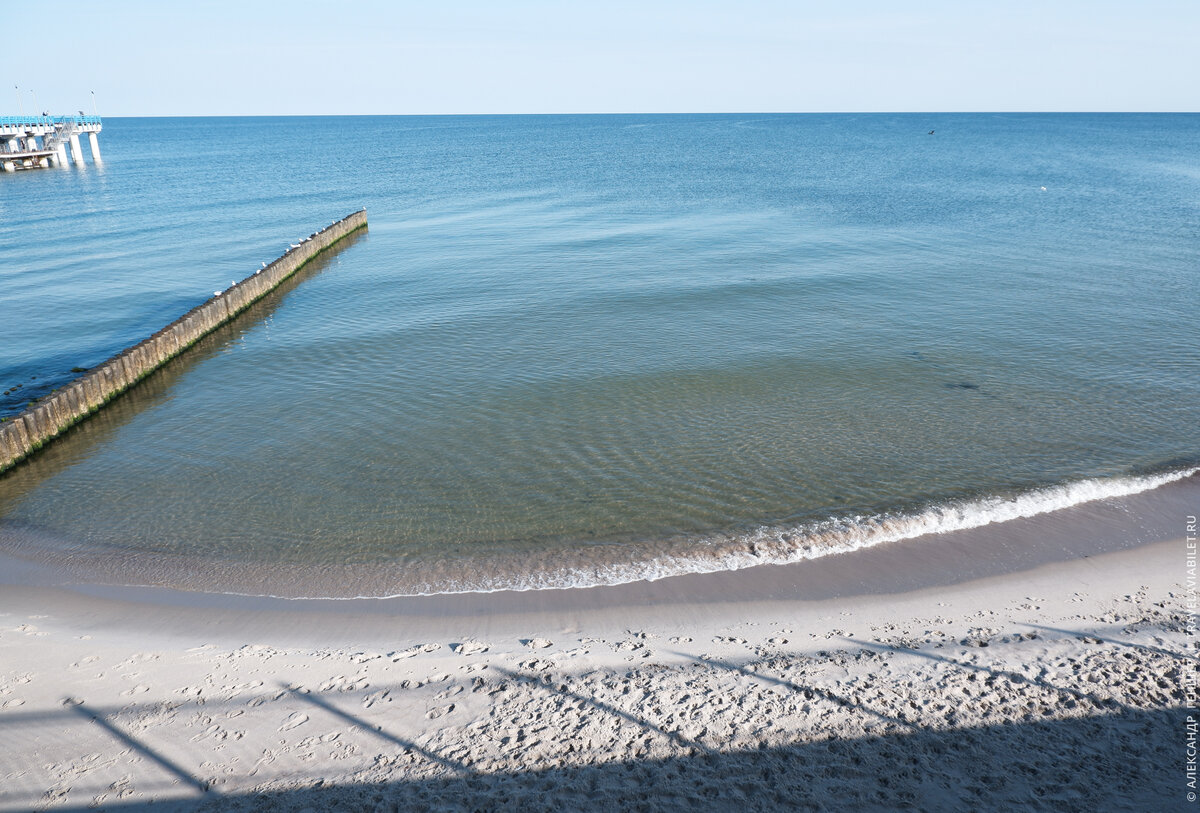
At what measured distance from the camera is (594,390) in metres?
22.0

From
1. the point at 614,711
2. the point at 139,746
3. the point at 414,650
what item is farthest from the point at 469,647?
the point at 139,746

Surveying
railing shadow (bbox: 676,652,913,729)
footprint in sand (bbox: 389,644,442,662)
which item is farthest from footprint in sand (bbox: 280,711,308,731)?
railing shadow (bbox: 676,652,913,729)

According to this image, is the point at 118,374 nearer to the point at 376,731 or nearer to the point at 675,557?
the point at 376,731

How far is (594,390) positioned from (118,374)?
1506 centimetres

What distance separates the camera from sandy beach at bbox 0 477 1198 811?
8.37 m

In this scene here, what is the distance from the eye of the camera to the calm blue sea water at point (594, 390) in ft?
48.6

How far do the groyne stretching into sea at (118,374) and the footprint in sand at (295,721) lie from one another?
13.8 meters

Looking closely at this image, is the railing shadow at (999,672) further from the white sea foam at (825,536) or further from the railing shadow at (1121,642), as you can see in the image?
the white sea foam at (825,536)

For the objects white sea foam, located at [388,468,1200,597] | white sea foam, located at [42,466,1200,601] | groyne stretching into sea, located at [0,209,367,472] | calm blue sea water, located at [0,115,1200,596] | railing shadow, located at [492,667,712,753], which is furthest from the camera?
groyne stretching into sea, located at [0,209,367,472]

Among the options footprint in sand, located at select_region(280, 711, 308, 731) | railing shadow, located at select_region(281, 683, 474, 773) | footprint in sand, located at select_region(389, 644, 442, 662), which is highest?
railing shadow, located at select_region(281, 683, 474, 773)

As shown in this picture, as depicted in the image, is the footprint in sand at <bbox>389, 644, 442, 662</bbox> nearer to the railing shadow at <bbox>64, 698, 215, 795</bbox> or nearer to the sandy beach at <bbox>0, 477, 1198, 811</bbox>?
the sandy beach at <bbox>0, 477, 1198, 811</bbox>

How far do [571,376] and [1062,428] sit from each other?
13.6 meters

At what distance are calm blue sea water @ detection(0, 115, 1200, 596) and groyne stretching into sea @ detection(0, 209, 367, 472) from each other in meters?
0.69

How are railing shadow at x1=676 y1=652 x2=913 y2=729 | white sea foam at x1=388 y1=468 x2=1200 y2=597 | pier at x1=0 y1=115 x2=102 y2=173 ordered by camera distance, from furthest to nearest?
pier at x1=0 y1=115 x2=102 y2=173 < white sea foam at x1=388 y1=468 x2=1200 y2=597 < railing shadow at x1=676 y1=652 x2=913 y2=729
